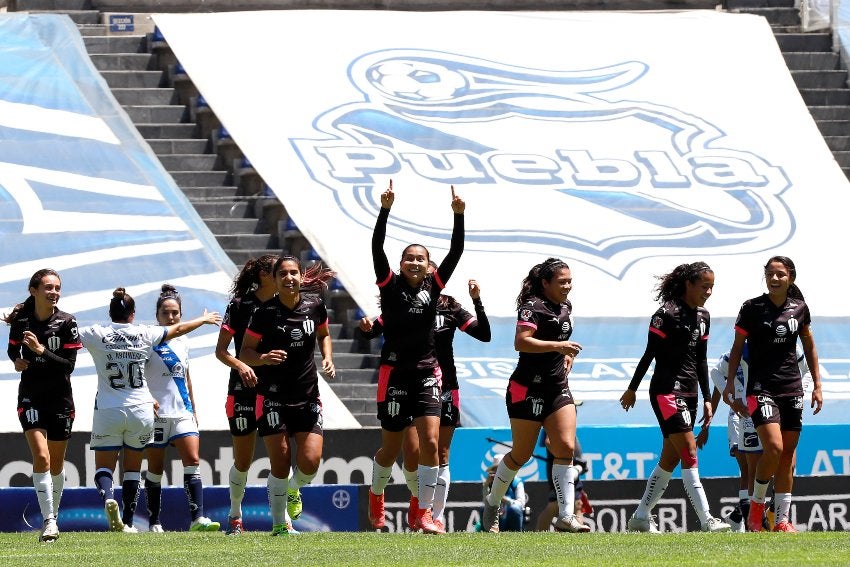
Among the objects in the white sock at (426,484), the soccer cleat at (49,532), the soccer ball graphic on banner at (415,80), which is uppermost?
the soccer ball graphic on banner at (415,80)

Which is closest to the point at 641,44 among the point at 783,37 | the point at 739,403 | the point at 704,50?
the point at 704,50

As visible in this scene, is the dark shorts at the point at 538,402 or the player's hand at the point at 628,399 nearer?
the dark shorts at the point at 538,402

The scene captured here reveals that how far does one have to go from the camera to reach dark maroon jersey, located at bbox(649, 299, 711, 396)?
1255cm

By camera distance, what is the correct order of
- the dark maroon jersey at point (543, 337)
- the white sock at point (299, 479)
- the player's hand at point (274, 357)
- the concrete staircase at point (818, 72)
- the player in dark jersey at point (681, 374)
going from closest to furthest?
the player's hand at point (274, 357)
the white sock at point (299, 479)
the dark maroon jersey at point (543, 337)
the player in dark jersey at point (681, 374)
the concrete staircase at point (818, 72)

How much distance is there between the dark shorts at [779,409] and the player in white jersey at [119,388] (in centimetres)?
458

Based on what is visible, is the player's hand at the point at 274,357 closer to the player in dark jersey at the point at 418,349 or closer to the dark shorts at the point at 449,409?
the player in dark jersey at the point at 418,349

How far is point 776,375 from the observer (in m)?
12.6

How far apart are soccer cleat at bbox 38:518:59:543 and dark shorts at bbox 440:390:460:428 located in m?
3.17

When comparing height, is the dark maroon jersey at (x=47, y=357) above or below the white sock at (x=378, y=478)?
above

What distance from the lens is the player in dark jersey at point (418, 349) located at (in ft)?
39.3

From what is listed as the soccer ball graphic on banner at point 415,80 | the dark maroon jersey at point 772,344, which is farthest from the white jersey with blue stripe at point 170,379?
the soccer ball graphic on banner at point 415,80

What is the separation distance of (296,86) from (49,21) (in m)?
4.08

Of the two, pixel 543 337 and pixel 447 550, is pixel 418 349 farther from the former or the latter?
pixel 447 550

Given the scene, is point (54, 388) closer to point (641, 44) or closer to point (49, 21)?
point (49, 21)
